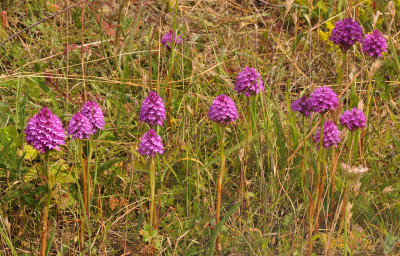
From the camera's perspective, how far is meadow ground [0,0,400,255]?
166 cm

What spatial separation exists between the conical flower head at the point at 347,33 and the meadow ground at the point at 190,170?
10 cm

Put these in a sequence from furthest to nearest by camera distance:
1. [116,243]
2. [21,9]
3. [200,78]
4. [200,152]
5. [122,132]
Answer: [21,9]
[200,78]
[122,132]
[200,152]
[116,243]

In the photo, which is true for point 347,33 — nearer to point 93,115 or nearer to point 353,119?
point 353,119

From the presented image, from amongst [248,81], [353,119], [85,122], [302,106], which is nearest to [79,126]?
[85,122]

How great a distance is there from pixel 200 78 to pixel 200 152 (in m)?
0.68

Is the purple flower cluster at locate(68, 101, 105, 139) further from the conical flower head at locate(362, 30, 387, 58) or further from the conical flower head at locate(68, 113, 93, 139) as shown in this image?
the conical flower head at locate(362, 30, 387, 58)

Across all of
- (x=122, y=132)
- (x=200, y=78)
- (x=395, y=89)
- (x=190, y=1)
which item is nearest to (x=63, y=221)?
(x=122, y=132)

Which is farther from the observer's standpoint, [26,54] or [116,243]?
[26,54]

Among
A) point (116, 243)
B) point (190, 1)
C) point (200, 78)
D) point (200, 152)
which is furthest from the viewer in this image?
point (190, 1)

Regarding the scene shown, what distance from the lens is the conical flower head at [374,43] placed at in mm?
1890

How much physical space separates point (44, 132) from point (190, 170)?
2.39 ft

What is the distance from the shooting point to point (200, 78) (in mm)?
2729

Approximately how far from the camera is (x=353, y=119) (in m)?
1.66

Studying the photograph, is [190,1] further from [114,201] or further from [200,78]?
[114,201]
